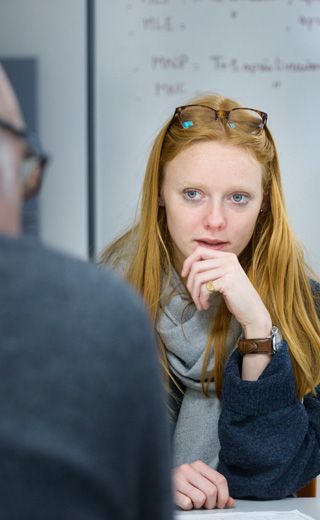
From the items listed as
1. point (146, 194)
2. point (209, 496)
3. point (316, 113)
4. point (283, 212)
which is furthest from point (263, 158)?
point (316, 113)

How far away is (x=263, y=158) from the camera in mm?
1581

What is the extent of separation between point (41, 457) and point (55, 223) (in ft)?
7.64

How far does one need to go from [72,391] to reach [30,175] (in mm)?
145

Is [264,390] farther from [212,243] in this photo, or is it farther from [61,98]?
[61,98]

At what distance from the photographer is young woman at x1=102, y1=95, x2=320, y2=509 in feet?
4.38

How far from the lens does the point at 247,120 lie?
1592 millimetres

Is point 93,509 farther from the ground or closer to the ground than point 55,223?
farther from the ground

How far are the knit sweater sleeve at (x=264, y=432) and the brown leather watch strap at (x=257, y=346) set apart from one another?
0.09ft

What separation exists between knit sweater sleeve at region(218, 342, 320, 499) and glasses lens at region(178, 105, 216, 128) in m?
0.48

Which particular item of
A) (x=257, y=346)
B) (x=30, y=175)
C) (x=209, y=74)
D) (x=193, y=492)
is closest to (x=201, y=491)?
(x=193, y=492)

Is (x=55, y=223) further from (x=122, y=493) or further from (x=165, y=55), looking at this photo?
(x=122, y=493)

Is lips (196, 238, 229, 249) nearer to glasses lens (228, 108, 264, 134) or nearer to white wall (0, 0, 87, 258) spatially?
glasses lens (228, 108, 264, 134)

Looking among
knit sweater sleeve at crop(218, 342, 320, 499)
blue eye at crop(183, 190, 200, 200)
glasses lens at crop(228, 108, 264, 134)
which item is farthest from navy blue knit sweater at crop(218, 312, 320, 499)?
glasses lens at crop(228, 108, 264, 134)

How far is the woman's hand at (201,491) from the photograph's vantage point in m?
1.20
